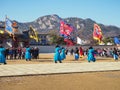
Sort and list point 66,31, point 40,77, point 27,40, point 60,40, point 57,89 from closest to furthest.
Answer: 1. point 57,89
2. point 40,77
3. point 66,31
4. point 27,40
5. point 60,40

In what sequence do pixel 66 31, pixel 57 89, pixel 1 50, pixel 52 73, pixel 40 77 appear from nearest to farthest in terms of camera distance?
pixel 57 89 < pixel 40 77 < pixel 52 73 < pixel 1 50 < pixel 66 31

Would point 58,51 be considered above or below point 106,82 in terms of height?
above

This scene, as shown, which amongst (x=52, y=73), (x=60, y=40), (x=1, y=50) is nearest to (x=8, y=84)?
(x=52, y=73)

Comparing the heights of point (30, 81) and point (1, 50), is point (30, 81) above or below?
below

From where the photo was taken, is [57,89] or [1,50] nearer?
[57,89]

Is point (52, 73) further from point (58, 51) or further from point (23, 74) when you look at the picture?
point (58, 51)

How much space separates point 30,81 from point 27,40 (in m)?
44.4

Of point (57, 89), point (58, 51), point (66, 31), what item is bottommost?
point (57, 89)

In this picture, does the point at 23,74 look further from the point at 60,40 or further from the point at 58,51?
the point at 60,40

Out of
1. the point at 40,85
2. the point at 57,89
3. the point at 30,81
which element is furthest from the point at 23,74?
the point at 57,89

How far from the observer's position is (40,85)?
10.8 m

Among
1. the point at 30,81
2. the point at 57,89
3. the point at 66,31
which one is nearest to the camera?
the point at 57,89

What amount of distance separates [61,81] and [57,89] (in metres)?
1.90

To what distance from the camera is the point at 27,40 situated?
55875mm
